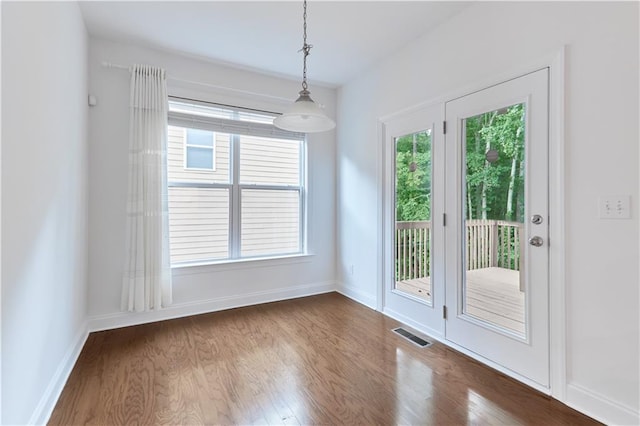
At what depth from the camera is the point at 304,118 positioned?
220 cm

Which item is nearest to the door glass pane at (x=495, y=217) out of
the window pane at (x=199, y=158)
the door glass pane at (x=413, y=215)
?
the door glass pane at (x=413, y=215)

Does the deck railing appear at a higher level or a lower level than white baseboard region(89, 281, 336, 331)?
higher

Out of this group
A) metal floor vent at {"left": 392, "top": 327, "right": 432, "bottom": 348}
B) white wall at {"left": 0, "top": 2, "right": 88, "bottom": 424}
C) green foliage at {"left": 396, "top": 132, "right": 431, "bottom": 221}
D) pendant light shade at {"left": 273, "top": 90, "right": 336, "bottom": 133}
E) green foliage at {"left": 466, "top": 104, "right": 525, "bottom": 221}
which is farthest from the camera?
green foliage at {"left": 396, "top": 132, "right": 431, "bottom": 221}

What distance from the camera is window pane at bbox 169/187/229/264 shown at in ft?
11.0

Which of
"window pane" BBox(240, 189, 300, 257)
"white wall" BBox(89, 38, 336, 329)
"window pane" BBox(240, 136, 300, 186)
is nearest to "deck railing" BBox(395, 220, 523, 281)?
"white wall" BBox(89, 38, 336, 329)

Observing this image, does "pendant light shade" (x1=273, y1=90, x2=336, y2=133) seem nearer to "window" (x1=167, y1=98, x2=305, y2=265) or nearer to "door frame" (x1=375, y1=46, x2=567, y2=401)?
"door frame" (x1=375, y1=46, x2=567, y2=401)

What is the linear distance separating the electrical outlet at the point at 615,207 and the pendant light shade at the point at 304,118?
5.60 feet

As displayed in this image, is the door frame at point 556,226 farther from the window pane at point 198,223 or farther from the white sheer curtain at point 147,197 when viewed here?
the white sheer curtain at point 147,197

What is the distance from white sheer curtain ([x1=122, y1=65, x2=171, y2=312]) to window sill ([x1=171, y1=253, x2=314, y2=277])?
0.25 m

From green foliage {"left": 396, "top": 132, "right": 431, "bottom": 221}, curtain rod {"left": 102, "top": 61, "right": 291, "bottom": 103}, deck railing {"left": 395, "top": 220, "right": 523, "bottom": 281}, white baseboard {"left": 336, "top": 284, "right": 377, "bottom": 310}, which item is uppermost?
curtain rod {"left": 102, "top": 61, "right": 291, "bottom": 103}

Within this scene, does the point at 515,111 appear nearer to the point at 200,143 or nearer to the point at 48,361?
the point at 200,143

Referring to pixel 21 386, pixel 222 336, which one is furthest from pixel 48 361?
pixel 222 336

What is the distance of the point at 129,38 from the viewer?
2947 mm

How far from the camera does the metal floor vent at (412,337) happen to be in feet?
8.71
